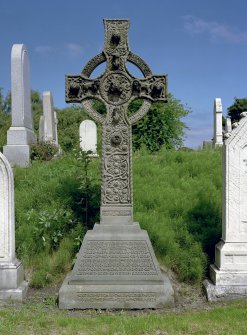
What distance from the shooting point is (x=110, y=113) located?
18.3 ft

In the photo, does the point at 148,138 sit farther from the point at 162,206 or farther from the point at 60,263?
the point at 60,263

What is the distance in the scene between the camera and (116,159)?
5.55 meters

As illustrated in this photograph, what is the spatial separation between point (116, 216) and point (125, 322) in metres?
1.64

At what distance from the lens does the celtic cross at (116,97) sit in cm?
549

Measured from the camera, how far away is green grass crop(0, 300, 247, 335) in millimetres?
3852

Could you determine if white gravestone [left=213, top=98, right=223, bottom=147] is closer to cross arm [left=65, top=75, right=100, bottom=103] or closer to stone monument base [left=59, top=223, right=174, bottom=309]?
cross arm [left=65, top=75, right=100, bottom=103]

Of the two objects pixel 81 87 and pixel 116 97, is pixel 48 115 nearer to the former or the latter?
pixel 81 87

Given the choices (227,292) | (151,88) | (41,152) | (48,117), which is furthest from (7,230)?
(48,117)

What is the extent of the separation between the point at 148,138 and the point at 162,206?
1171 centimetres

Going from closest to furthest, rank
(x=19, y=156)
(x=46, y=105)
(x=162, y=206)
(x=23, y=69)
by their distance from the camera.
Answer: (x=162, y=206)
(x=19, y=156)
(x=23, y=69)
(x=46, y=105)

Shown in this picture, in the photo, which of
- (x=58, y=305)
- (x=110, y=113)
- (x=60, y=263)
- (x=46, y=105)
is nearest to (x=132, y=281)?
(x=58, y=305)

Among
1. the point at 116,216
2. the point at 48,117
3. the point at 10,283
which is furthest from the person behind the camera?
the point at 48,117

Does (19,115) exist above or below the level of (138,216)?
above

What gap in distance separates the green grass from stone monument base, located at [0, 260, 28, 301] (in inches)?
16.5
